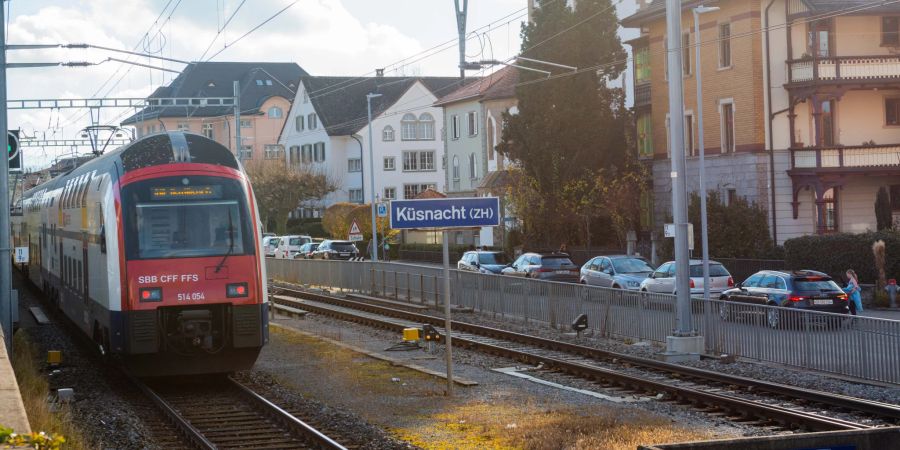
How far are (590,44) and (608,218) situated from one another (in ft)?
26.0

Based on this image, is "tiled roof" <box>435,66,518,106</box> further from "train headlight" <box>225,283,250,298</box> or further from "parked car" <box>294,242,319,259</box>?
"train headlight" <box>225,283,250,298</box>

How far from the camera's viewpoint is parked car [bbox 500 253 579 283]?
42562 mm

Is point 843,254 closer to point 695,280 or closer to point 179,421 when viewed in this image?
point 695,280

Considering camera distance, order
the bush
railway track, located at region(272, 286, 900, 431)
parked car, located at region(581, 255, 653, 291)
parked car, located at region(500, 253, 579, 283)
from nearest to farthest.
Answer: railway track, located at region(272, 286, 900, 431) → parked car, located at region(581, 255, 653, 291) → parked car, located at region(500, 253, 579, 283) → the bush

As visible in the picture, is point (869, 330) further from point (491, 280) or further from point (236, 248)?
point (491, 280)

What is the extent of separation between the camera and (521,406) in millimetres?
16891

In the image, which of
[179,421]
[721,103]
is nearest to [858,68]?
[721,103]

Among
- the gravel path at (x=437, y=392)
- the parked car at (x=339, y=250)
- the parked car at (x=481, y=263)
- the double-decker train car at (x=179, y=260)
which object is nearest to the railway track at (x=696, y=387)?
the gravel path at (x=437, y=392)

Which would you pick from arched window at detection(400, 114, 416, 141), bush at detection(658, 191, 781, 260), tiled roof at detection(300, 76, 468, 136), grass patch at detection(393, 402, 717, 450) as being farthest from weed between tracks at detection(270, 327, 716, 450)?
tiled roof at detection(300, 76, 468, 136)

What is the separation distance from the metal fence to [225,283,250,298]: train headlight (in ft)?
29.3

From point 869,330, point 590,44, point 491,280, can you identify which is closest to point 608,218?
point 590,44

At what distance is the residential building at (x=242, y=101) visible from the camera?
11619 centimetres

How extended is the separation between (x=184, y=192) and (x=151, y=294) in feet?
5.47

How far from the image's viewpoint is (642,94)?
5425 cm
